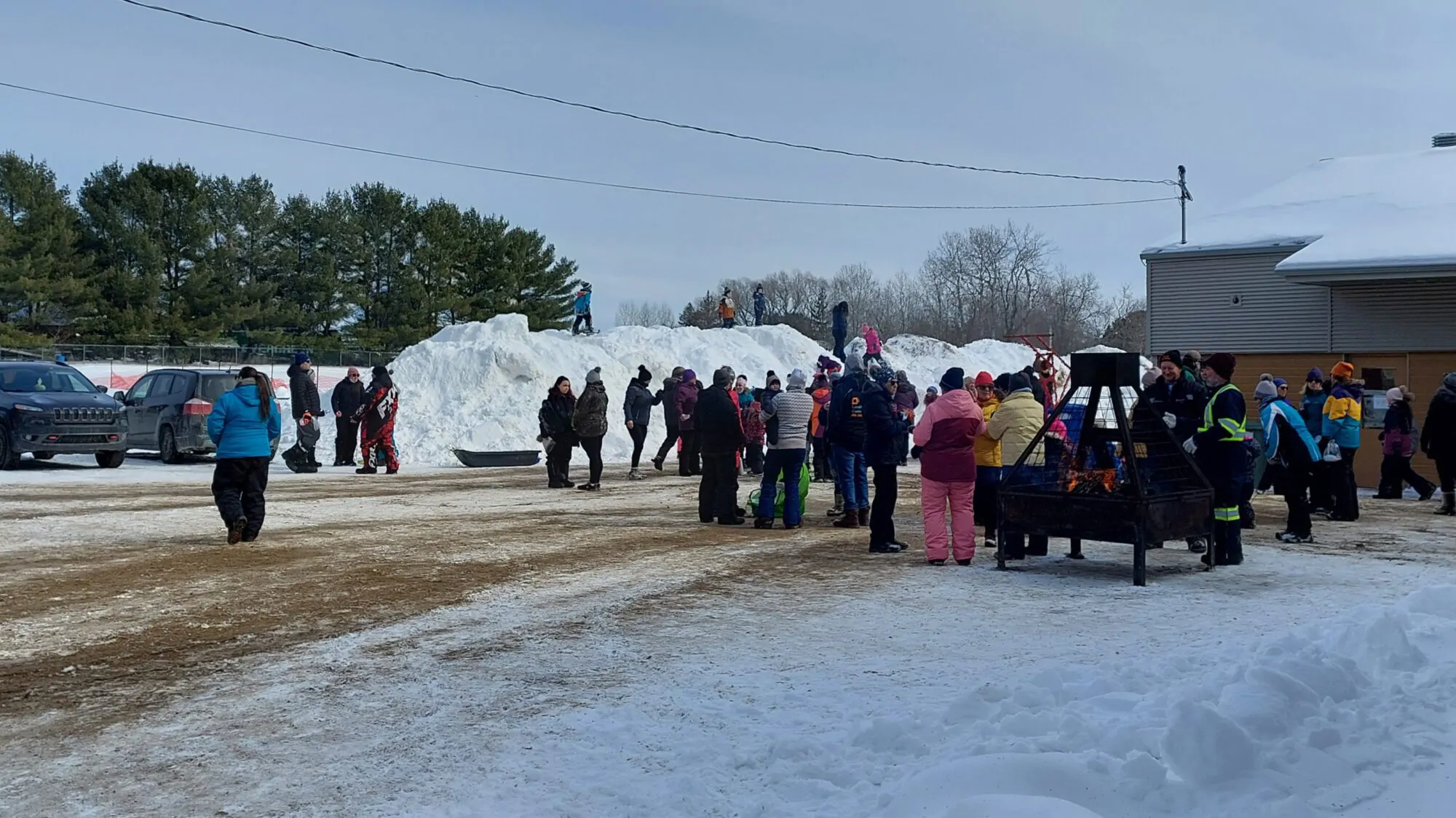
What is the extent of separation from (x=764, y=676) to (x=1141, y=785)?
2.36m

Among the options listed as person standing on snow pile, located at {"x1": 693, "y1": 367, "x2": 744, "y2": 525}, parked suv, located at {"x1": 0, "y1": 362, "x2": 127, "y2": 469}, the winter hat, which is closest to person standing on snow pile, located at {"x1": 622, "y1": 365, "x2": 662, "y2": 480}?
person standing on snow pile, located at {"x1": 693, "y1": 367, "x2": 744, "y2": 525}

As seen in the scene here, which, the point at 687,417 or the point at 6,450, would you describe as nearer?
the point at 6,450

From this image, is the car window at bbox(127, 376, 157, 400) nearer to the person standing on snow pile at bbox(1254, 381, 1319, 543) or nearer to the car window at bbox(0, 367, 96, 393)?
the car window at bbox(0, 367, 96, 393)

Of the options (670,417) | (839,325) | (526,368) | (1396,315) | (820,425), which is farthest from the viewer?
(839,325)

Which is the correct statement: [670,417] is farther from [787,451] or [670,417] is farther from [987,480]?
[987,480]

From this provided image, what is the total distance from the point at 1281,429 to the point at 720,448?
599cm

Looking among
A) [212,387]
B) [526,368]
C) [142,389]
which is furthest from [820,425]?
[526,368]

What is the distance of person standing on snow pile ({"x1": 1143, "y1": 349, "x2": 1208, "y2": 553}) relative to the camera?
12000 mm

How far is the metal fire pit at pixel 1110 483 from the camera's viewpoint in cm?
973

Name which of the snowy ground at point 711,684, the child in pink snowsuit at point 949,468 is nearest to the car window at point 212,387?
the snowy ground at point 711,684

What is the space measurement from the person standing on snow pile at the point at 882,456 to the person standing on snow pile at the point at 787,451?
4.15ft

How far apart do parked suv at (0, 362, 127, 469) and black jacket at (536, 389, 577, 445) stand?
26.4 ft

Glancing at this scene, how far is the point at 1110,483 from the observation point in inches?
400

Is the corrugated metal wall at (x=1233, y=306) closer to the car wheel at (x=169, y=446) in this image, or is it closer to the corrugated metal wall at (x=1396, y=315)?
the corrugated metal wall at (x=1396, y=315)
